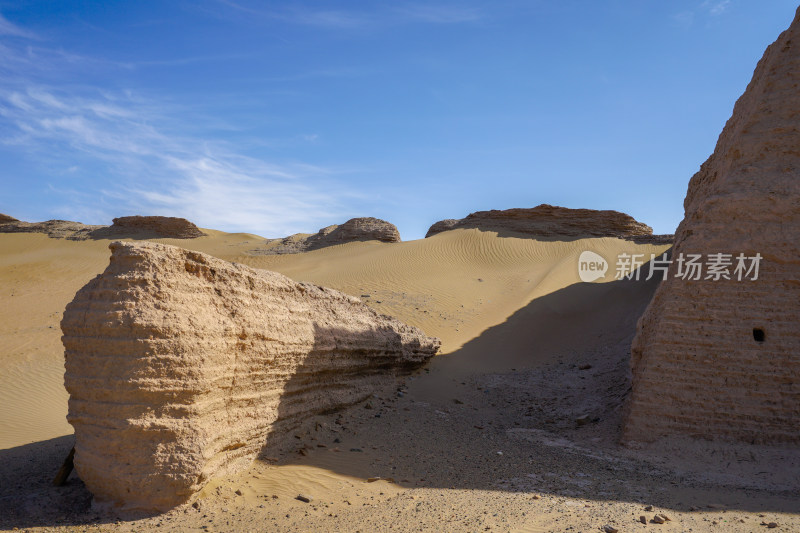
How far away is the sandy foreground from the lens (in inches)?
181

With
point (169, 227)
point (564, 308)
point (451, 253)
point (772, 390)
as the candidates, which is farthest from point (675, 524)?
point (169, 227)

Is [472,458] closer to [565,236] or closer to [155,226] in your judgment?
[565,236]

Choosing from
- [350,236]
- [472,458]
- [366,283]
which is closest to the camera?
[472,458]

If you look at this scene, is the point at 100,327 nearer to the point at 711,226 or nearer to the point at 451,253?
the point at 711,226

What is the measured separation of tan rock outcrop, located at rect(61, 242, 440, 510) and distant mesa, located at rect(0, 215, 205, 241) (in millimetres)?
35347

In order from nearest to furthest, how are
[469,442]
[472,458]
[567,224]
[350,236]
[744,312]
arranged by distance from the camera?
[472,458] < [744,312] < [469,442] < [567,224] < [350,236]

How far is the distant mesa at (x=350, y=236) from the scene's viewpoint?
107 feet

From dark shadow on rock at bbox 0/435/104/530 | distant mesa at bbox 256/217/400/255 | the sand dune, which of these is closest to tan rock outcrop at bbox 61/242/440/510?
dark shadow on rock at bbox 0/435/104/530

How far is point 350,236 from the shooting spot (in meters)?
32.7

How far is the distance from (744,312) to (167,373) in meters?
7.22

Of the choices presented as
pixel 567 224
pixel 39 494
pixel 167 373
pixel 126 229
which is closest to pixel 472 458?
pixel 167 373

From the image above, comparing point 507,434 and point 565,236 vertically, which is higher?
point 565,236

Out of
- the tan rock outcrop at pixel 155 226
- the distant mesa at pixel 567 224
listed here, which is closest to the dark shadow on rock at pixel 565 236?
the distant mesa at pixel 567 224

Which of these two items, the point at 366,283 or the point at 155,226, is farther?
the point at 155,226
